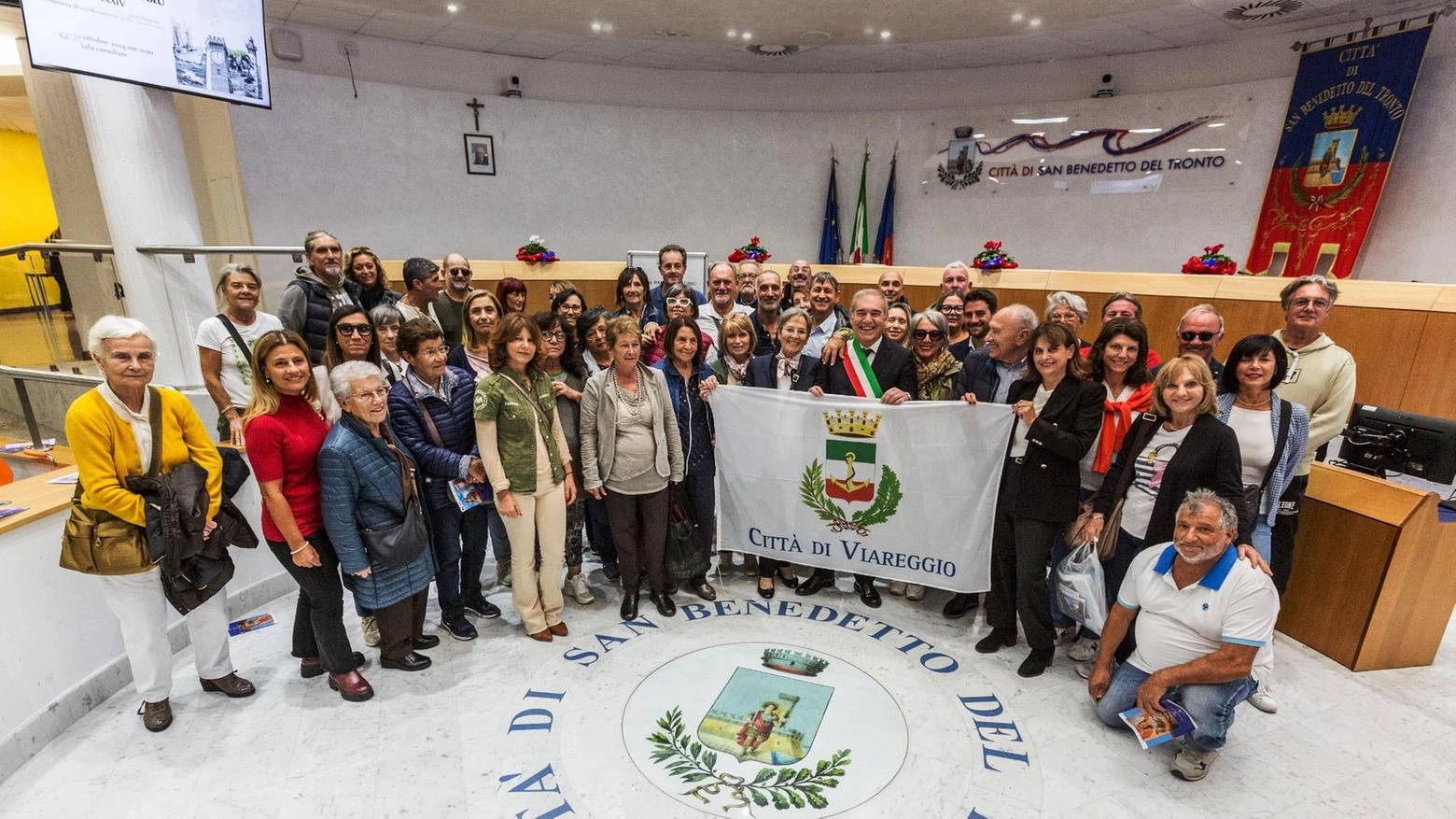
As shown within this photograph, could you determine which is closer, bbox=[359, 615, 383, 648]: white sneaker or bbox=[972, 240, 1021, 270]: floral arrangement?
bbox=[359, 615, 383, 648]: white sneaker

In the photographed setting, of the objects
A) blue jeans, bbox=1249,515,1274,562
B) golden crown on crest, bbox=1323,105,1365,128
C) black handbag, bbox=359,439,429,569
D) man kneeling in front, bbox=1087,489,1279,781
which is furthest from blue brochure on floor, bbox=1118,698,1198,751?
golden crown on crest, bbox=1323,105,1365,128

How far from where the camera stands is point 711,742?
2.53 m

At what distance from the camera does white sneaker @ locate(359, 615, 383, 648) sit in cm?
319

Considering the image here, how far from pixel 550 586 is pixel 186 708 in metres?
1.58

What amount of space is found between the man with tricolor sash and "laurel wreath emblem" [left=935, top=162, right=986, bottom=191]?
710 centimetres

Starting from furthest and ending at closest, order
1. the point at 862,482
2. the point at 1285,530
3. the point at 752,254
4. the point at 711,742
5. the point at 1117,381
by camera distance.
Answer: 1. the point at 752,254
2. the point at 862,482
3. the point at 1285,530
4. the point at 1117,381
5. the point at 711,742

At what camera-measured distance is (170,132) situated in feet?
12.3

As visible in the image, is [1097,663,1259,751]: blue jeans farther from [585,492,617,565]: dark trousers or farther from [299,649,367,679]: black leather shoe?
[299,649,367,679]: black leather shoe

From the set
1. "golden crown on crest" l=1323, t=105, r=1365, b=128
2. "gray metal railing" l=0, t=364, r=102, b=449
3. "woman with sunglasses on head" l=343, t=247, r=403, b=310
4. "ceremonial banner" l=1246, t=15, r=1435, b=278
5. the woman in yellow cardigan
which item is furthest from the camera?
"golden crown on crest" l=1323, t=105, r=1365, b=128

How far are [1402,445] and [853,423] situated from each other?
2833 millimetres

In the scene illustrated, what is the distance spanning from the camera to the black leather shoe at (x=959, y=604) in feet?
11.5

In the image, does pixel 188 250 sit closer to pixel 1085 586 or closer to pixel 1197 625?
pixel 1085 586

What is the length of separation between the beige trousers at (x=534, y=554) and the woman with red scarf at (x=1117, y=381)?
8.31 feet

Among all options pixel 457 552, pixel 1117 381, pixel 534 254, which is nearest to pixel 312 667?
pixel 457 552
